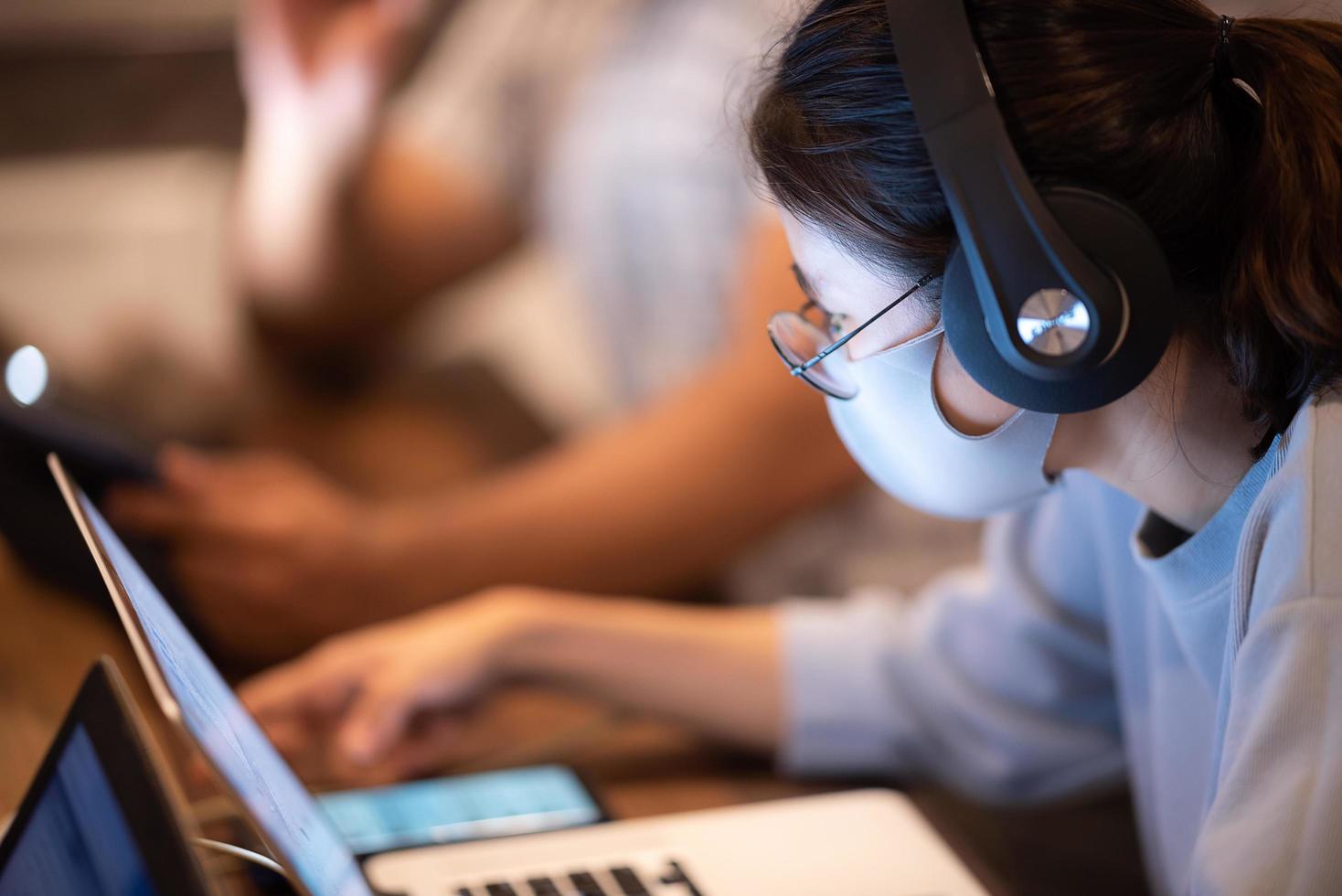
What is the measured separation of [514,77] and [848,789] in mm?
1039

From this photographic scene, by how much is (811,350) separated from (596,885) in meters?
0.25

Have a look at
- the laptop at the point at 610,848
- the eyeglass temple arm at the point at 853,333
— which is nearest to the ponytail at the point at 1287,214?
the eyeglass temple arm at the point at 853,333

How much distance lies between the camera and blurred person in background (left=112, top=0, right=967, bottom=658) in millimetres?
906

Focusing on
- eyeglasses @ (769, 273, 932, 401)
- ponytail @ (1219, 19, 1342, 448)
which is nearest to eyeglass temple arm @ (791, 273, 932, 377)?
eyeglasses @ (769, 273, 932, 401)

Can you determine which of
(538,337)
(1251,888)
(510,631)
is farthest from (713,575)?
(538,337)

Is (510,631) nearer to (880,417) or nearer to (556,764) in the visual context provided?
(556,764)

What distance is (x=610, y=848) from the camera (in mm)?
569

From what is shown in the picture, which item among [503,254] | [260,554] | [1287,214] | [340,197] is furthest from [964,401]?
[503,254]

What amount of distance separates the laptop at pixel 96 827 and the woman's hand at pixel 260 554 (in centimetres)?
43

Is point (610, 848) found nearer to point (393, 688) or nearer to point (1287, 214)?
point (393, 688)

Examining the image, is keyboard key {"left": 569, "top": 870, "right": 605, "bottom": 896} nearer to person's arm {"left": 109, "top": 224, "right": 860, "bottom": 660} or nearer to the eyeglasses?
the eyeglasses

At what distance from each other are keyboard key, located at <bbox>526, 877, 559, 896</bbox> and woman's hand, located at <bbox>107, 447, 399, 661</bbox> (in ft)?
1.28

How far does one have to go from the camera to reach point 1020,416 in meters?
0.47

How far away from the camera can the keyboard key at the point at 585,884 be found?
0.52 meters
